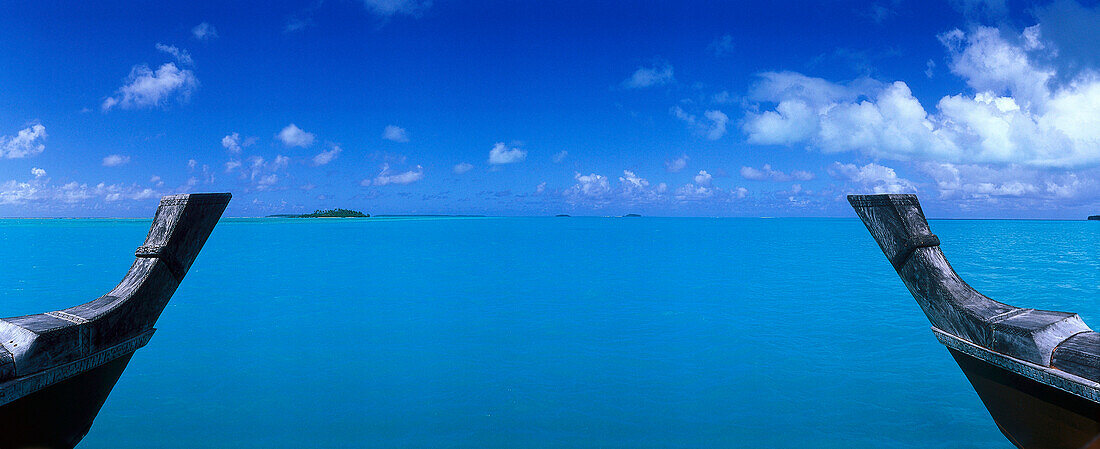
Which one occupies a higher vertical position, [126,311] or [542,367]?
[126,311]

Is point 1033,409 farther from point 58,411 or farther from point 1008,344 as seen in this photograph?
point 58,411

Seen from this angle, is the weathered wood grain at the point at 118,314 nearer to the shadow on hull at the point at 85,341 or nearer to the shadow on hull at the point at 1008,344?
the shadow on hull at the point at 85,341

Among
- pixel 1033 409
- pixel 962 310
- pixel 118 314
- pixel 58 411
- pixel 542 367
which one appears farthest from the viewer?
pixel 542 367

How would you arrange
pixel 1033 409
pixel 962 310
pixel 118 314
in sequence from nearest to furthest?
pixel 1033 409 < pixel 118 314 < pixel 962 310

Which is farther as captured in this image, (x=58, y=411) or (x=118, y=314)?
(x=118, y=314)

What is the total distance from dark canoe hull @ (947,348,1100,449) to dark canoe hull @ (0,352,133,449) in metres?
6.13

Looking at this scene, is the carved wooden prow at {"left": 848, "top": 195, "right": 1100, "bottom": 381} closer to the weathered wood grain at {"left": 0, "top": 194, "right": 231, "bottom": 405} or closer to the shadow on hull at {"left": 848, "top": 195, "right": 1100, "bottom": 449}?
the shadow on hull at {"left": 848, "top": 195, "right": 1100, "bottom": 449}

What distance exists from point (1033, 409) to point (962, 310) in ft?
2.41

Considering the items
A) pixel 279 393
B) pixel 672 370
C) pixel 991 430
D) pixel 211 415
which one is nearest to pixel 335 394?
pixel 279 393

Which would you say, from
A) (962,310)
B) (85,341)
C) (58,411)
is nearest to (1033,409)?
(962,310)

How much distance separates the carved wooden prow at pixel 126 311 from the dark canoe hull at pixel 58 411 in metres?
0.19

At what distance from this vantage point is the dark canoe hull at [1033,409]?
3.11 meters

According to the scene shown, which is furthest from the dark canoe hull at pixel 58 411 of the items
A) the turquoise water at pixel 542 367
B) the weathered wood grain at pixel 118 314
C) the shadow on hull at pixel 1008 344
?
the shadow on hull at pixel 1008 344

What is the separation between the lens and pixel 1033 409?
3.52 meters
